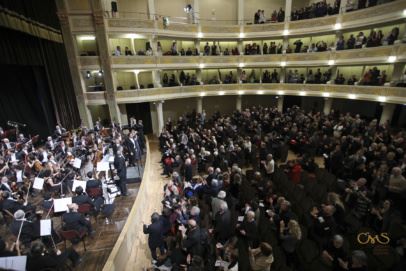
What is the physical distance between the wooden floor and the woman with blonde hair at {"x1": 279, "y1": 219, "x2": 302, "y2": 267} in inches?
145

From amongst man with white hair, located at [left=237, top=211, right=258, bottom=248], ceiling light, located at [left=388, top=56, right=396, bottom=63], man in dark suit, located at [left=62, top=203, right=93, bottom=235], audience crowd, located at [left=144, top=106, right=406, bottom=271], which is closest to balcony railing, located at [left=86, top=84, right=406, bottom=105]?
ceiling light, located at [left=388, top=56, right=396, bottom=63]

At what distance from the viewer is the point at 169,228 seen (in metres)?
4.89

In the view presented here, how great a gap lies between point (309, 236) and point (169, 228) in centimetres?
286

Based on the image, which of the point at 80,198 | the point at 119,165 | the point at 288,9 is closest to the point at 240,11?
the point at 288,9

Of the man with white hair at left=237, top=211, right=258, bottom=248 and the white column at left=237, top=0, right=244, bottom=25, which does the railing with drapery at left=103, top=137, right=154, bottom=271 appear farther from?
the white column at left=237, top=0, right=244, bottom=25

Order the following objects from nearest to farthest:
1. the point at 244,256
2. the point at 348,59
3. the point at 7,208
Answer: the point at 244,256
the point at 7,208
the point at 348,59

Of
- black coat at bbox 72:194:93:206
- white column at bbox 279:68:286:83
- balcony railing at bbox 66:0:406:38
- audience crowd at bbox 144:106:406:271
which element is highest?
balcony railing at bbox 66:0:406:38

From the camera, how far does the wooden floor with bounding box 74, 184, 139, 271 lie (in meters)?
4.88

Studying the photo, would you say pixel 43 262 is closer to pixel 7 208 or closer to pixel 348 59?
pixel 7 208

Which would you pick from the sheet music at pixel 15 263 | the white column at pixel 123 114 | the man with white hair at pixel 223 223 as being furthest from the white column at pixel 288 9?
the sheet music at pixel 15 263

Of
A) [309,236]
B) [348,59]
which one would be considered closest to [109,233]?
[309,236]

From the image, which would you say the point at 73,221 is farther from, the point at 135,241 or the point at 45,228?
the point at 135,241

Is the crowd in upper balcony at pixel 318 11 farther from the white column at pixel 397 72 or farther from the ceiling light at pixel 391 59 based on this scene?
the white column at pixel 397 72

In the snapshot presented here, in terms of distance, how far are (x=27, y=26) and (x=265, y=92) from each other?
1470 cm
